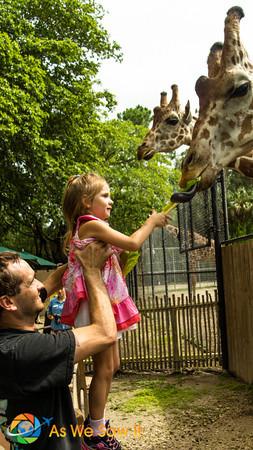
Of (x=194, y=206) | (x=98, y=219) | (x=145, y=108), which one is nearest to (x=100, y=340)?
(x=98, y=219)

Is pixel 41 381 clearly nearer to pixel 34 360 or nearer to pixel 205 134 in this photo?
pixel 34 360

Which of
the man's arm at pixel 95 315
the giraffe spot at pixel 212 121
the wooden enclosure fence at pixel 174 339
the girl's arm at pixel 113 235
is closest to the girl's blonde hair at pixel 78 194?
the girl's arm at pixel 113 235

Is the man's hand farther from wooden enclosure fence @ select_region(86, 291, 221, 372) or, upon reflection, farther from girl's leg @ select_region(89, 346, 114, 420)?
wooden enclosure fence @ select_region(86, 291, 221, 372)

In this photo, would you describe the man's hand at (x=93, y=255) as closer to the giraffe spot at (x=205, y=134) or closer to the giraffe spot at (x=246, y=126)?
the giraffe spot at (x=205, y=134)

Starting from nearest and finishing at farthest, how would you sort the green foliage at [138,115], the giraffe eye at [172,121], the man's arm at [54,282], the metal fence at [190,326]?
the man's arm at [54,282] → the giraffe eye at [172,121] → the metal fence at [190,326] → the green foliage at [138,115]

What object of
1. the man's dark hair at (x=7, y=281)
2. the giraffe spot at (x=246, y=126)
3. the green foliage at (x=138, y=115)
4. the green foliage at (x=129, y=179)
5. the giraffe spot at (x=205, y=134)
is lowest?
the man's dark hair at (x=7, y=281)

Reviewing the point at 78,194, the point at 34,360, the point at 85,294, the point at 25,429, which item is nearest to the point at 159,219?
the point at 78,194

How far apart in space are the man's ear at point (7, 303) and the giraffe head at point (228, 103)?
240 cm

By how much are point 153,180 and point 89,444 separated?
1828cm

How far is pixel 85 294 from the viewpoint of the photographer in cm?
251

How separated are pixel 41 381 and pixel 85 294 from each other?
27.6 inches

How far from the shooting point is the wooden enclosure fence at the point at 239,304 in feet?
21.7

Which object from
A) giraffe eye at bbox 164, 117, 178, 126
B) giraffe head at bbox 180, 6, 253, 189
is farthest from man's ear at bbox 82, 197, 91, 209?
giraffe eye at bbox 164, 117, 178, 126

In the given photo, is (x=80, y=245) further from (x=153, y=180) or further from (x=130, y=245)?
(x=153, y=180)
